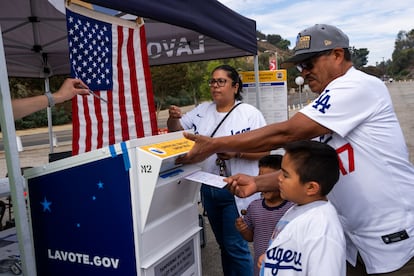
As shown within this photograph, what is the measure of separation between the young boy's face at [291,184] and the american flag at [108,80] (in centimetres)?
159

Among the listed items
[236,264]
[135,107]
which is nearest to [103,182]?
[135,107]

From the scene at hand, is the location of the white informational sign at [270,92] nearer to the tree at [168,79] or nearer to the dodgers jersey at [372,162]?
the dodgers jersey at [372,162]

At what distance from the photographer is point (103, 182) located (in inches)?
61.6

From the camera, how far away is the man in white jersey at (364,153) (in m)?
1.55

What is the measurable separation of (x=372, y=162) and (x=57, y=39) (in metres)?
4.75

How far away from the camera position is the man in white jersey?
155cm

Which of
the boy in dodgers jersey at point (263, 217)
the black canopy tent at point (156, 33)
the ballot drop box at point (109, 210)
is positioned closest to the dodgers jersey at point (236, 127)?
the boy in dodgers jersey at point (263, 217)

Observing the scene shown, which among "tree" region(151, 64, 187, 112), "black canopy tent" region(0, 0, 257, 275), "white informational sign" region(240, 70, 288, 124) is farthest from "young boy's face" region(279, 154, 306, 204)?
"tree" region(151, 64, 187, 112)

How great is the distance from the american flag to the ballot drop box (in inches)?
39.8

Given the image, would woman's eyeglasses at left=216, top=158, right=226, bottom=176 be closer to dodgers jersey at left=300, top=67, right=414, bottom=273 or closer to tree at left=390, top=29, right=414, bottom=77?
dodgers jersey at left=300, top=67, right=414, bottom=273

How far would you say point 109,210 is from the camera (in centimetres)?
158

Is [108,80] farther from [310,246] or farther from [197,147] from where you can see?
[310,246]

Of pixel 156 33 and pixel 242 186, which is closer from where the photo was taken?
pixel 242 186

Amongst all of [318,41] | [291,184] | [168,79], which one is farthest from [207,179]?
[168,79]
